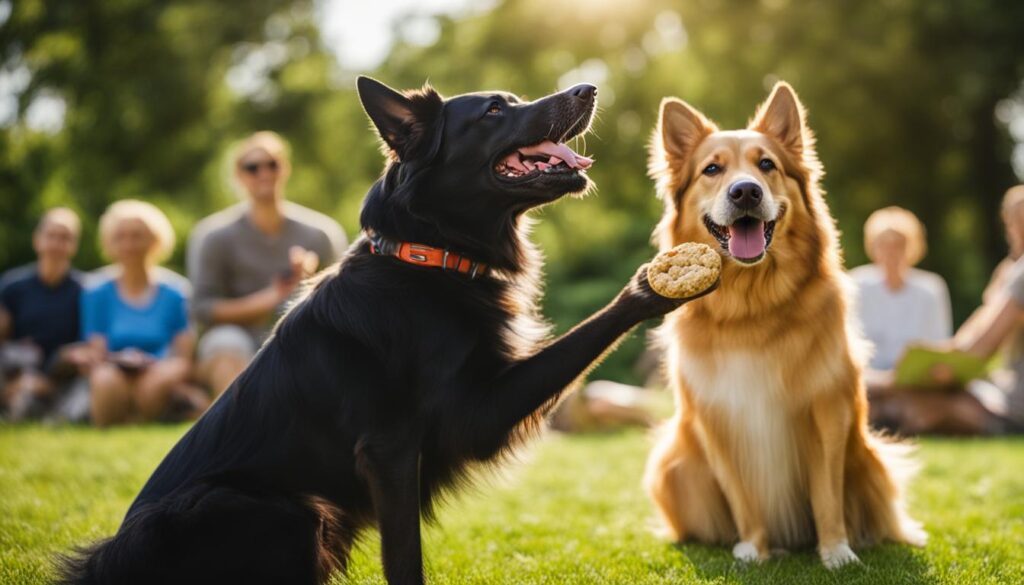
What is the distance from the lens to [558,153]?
3.03 m

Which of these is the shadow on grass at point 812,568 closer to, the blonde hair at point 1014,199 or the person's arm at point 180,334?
the blonde hair at point 1014,199

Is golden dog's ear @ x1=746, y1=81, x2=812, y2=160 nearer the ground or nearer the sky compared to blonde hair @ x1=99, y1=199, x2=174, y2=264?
nearer the sky

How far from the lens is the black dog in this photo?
251 cm

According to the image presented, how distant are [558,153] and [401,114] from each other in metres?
0.56

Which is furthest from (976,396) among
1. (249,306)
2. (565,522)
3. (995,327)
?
(249,306)

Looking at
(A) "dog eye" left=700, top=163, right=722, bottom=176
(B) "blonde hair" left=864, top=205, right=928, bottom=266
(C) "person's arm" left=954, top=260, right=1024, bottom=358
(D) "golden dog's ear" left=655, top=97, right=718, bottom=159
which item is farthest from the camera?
(B) "blonde hair" left=864, top=205, right=928, bottom=266

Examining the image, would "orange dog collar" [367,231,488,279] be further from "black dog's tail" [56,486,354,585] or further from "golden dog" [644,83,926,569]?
"golden dog" [644,83,926,569]

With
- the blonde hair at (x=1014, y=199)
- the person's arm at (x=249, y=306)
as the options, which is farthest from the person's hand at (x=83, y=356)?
the blonde hair at (x=1014, y=199)

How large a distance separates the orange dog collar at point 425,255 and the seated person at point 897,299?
5315 mm

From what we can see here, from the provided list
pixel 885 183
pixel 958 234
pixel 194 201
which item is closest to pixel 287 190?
pixel 194 201

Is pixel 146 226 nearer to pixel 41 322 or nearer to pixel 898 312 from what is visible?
pixel 41 322

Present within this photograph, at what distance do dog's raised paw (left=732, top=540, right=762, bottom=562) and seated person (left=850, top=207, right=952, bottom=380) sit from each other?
14.0 ft

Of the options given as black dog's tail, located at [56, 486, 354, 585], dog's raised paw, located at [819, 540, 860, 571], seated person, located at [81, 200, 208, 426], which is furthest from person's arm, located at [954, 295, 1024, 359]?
seated person, located at [81, 200, 208, 426]

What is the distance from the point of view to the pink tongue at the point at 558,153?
3.00 meters
